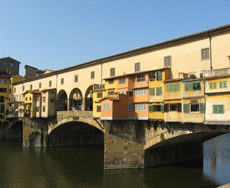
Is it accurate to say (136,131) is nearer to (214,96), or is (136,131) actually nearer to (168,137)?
(168,137)

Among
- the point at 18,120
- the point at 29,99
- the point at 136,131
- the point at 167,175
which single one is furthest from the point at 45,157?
the point at 18,120

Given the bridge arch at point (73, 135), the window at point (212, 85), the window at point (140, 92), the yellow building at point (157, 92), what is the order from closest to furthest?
the window at point (212, 85), the yellow building at point (157, 92), the window at point (140, 92), the bridge arch at point (73, 135)

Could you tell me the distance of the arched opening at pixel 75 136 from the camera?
46266 mm

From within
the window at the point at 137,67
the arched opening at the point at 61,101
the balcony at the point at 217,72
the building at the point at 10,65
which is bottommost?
the arched opening at the point at 61,101

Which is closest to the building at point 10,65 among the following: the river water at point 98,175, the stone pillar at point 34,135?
the stone pillar at point 34,135

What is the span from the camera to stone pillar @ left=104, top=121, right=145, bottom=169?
27.3 metres

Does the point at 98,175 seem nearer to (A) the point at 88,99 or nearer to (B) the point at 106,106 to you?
(B) the point at 106,106

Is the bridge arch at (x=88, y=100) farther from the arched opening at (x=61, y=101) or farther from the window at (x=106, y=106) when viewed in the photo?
the window at (x=106, y=106)

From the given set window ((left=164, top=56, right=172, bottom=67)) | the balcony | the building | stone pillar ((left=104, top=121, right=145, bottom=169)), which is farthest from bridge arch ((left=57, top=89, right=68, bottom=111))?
the building

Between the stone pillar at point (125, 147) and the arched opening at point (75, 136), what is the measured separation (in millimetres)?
17289

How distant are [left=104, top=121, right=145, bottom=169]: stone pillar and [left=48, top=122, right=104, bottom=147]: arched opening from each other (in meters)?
17.3

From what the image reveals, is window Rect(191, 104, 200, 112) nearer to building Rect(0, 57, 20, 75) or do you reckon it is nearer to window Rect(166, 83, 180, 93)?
window Rect(166, 83, 180, 93)

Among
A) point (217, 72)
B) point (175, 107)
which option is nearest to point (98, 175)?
point (175, 107)

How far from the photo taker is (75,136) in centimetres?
5072
